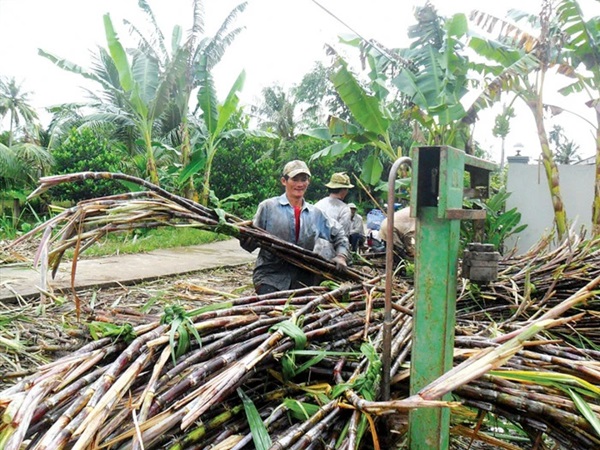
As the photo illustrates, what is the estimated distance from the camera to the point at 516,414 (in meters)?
1.40

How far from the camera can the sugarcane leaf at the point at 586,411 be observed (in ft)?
3.99

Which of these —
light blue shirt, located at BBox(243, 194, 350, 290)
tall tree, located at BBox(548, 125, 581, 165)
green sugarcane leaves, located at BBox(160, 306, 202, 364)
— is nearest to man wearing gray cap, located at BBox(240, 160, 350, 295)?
light blue shirt, located at BBox(243, 194, 350, 290)

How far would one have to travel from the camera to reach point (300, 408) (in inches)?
54.9

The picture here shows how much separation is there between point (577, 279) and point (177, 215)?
2.03 m

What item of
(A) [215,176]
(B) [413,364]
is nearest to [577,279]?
(B) [413,364]

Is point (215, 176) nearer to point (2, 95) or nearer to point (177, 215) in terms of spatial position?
point (177, 215)

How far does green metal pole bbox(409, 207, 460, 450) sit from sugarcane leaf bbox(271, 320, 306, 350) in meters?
0.36

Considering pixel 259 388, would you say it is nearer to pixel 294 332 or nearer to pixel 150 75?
pixel 294 332

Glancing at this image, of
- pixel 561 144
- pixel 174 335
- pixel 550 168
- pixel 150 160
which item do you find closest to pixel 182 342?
pixel 174 335

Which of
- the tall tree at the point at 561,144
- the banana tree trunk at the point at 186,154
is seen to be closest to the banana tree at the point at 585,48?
the banana tree trunk at the point at 186,154

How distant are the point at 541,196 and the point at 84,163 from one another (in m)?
9.46

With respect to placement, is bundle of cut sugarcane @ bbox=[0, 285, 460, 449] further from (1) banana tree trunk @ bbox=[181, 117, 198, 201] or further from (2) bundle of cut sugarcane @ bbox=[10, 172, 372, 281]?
(1) banana tree trunk @ bbox=[181, 117, 198, 201]

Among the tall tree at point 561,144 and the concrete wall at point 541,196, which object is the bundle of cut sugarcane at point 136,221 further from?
the tall tree at point 561,144

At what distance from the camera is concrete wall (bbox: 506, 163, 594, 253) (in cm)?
764
